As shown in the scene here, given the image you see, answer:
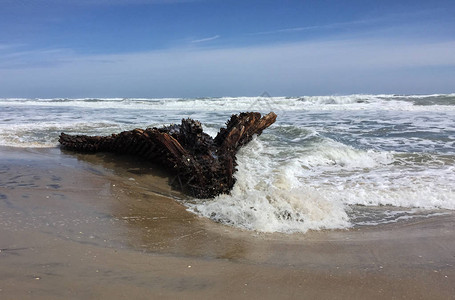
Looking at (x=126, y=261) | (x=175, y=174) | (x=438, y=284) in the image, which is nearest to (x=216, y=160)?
(x=175, y=174)

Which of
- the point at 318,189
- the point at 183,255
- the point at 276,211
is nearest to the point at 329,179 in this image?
the point at 318,189

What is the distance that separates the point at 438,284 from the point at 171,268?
167 centimetres

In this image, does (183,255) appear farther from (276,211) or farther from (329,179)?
(329,179)

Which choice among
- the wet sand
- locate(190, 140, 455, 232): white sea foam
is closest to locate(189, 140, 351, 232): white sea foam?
locate(190, 140, 455, 232): white sea foam

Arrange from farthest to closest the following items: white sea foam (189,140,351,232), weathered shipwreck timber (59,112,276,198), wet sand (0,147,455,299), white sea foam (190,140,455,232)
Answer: weathered shipwreck timber (59,112,276,198)
white sea foam (190,140,455,232)
white sea foam (189,140,351,232)
wet sand (0,147,455,299)

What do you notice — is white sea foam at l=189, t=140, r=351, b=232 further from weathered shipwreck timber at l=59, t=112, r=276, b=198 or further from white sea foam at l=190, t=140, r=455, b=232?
weathered shipwreck timber at l=59, t=112, r=276, b=198

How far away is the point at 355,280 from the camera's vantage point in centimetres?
227

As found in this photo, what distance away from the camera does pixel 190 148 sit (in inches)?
196

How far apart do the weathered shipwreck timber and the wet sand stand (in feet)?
1.60

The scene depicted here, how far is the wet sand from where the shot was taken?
2.07 meters

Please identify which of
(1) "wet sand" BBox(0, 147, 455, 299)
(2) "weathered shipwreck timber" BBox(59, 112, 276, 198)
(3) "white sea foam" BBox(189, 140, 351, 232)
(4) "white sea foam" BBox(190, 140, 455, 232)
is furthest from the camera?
(2) "weathered shipwreck timber" BBox(59, 112, 276, 198)

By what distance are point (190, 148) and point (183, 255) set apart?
8.22ft

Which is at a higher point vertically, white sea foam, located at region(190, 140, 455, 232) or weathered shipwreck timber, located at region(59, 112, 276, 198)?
weathered shipwreck timber, located at region(59, 112, 276, 198)

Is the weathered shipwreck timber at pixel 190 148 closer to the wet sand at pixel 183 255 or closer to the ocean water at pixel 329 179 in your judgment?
the ocean water at pixel 329 179
